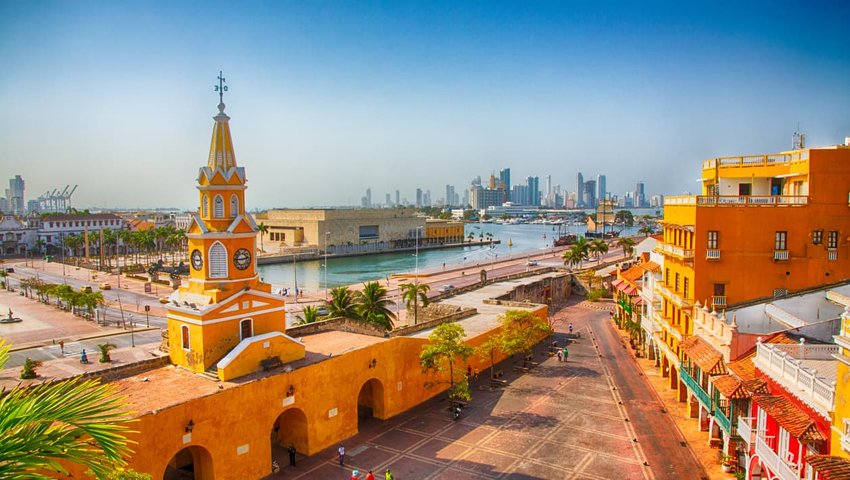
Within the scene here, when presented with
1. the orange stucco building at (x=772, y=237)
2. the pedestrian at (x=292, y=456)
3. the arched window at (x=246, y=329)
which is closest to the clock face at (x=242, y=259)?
the arched window at (x=246, y=329)

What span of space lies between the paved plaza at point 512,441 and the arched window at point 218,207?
10806 mm

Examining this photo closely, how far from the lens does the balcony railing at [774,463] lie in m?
16.5

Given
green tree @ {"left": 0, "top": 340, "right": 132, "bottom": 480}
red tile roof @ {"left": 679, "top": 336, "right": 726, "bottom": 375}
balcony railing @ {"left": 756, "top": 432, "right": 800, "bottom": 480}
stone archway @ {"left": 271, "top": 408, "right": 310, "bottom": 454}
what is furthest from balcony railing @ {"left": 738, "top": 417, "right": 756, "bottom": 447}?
green tree @ {"left": 0, "top": 340, "right": 132, "bottom": 480}

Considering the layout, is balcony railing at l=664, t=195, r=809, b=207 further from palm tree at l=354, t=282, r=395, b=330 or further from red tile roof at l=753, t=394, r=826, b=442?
palm tree at l=354, t=282, r=395, b=330

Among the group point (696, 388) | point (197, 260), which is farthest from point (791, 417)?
point (197, 260)

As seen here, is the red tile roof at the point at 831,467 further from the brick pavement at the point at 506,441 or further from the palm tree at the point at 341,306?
the palm tree at the point at 341,306

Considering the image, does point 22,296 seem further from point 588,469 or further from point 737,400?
point 737,400

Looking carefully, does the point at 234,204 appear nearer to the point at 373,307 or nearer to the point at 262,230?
the point at 373,307

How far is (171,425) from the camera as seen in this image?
63.7ft

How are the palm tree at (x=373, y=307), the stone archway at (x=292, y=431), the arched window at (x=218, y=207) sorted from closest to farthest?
the stone archway at (x=292, y=431)
the arched window at (x=218, y=207)
the palm tree at (x=373, y=307)

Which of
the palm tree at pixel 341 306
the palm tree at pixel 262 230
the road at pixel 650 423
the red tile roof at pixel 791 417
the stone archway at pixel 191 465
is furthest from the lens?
the palm tree at pixel 262 230

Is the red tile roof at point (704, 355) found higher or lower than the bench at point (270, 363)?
lower

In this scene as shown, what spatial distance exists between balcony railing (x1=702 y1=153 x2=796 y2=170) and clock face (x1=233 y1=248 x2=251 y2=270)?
27.8 m

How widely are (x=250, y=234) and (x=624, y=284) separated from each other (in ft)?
120
